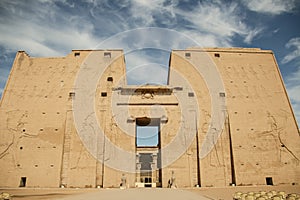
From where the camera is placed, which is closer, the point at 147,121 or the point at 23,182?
the point at 23,182

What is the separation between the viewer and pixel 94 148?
1758 centimetres

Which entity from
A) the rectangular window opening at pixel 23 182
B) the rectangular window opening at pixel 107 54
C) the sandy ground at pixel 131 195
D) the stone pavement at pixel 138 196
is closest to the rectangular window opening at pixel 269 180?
the sandy ground at pixel 131 195

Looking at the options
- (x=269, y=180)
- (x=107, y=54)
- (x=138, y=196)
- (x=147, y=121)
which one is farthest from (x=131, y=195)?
(x=107, y=54)

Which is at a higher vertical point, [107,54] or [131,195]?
[107,54]

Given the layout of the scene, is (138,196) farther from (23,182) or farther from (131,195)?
(23,182)

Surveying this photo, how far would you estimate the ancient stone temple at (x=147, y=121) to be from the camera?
17.1m

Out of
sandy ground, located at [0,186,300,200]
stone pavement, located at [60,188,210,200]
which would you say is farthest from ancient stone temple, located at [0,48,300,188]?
stone pavement, located at [60,188,210,200]

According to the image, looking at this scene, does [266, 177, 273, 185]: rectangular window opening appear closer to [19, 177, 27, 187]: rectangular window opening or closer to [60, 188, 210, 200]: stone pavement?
[60, 188, 210, 200]: stone pavement

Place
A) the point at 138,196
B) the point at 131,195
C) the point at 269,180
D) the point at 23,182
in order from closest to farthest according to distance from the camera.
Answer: the point at 138,196, the point at 131,195, the point at 23,182, the point at 269,180

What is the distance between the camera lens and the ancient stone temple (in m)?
17.1

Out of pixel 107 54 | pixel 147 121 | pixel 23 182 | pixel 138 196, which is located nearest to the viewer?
pixel 138 196

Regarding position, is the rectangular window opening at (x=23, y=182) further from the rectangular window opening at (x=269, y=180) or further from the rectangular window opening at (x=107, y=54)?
the rectangular window opening at (x=269, y=180)

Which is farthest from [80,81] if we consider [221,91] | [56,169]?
[221,91]

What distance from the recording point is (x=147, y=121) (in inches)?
782
